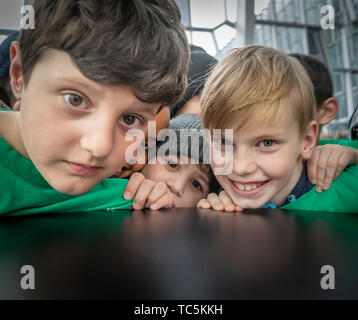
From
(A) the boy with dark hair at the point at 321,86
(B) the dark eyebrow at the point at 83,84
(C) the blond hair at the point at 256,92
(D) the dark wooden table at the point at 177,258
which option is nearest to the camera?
(D) the dark wooden table at the point at 177,258

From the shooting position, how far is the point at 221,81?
0.51m

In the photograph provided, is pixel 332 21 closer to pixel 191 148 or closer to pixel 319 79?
pixel 319 79

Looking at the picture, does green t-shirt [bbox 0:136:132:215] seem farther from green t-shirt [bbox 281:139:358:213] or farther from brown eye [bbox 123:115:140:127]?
green t-shirt [bbox 281:139:358:213]

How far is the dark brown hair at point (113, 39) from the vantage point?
0.37 metres

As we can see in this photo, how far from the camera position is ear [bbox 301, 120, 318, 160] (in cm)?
53

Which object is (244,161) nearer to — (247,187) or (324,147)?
(247,187)

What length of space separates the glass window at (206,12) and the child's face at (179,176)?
0.24m

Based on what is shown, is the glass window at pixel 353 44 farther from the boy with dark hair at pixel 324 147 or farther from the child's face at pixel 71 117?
the child's face at pixel 71 117

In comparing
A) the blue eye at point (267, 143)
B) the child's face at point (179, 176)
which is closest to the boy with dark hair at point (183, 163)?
the child's face at point (179, 176)

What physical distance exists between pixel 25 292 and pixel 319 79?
1.93 feet

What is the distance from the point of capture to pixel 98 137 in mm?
377

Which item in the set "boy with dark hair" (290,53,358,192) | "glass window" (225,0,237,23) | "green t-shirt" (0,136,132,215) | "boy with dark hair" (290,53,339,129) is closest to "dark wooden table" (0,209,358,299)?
"green t-shirt" (0,136,132,215)
